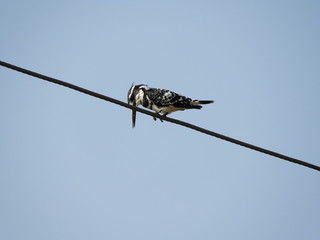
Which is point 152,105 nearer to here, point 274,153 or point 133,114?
point 133,114

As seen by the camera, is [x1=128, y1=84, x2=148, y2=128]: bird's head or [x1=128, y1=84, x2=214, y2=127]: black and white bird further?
[x1=128, y1=84, x2=148, y2=128]: bird's head

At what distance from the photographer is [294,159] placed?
4.85 metres

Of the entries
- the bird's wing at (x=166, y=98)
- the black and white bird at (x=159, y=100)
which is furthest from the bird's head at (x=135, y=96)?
the bird's wing at (x=166, y=98)

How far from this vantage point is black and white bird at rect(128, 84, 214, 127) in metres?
7.56

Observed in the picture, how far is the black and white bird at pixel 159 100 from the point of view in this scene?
24.8 ft

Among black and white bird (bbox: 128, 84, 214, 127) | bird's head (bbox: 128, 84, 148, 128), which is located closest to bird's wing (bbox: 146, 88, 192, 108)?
black and white bird (bbox: 128, 84, 214, 127)

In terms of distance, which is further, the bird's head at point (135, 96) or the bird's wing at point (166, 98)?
the bird's head at point (135, 96)

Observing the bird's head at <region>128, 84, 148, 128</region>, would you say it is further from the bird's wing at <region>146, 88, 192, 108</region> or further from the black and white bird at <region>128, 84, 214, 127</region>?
the bird's wing at <region>146, 88, 192, 108</region>

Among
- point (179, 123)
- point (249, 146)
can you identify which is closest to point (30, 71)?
point (179, 123)

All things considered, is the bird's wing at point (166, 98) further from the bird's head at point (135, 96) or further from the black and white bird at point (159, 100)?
the bird's head at point (135, 96)

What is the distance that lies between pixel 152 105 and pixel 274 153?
374 cm

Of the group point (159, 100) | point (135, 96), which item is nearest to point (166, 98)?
point (159, 100)

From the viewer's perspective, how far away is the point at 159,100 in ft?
26.6

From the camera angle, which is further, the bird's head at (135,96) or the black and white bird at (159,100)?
the bird's head at (135,96)
